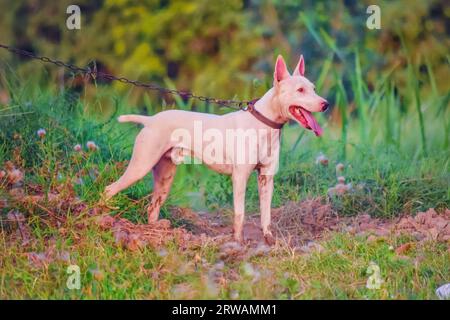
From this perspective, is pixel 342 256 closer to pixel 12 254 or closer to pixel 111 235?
pixel 111 235

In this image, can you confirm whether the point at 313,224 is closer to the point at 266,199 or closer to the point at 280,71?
the point at 266,199

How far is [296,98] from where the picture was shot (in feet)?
17.7

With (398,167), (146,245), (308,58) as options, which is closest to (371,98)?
(398,167)

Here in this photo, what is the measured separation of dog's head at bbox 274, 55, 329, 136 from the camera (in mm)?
5375

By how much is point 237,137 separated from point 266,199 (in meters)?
0.48

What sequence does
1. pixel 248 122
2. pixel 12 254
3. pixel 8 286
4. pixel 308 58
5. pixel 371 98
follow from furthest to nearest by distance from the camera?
pixel 308 58, pixel 371 98, pixel 248 122, pixel 12 254, pixel 8 286

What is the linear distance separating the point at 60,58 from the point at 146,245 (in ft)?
20.1

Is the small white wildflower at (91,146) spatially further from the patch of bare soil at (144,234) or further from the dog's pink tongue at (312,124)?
the dog's pink tongue at (312,124)

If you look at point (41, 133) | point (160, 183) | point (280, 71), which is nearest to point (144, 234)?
point (160, 183)

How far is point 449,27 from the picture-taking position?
11.5m

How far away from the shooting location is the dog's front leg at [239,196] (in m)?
5.52

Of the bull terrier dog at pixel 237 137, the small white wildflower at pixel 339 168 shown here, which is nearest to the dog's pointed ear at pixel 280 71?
the bull terrier dog at pixel 237 137

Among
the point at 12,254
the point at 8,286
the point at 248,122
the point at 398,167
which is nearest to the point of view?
the point at 8,286

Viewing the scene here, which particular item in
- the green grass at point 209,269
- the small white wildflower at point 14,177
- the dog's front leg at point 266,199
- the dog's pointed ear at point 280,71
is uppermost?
the dog's pointed ear at point 280,71
